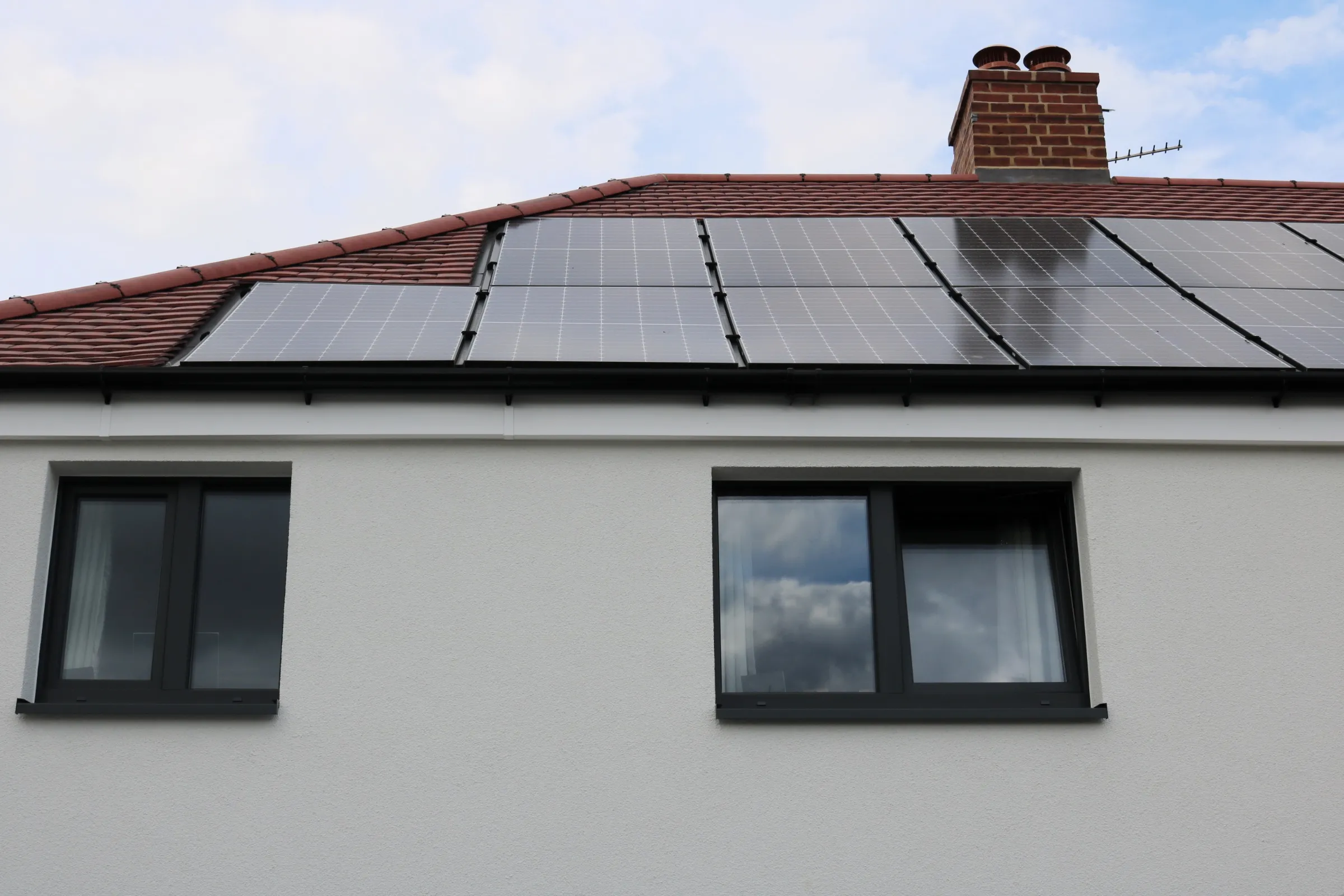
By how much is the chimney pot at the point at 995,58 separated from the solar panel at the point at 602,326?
20.4 ft

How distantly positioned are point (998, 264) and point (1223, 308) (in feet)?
5.29

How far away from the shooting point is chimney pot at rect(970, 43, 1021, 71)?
12625 millimetres

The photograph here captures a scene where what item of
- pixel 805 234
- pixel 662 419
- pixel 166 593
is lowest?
pixel 166 593

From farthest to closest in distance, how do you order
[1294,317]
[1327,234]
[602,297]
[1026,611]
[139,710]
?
[1327,234] → [602,297] → [1294,317] → [1026,611] → [139,710]

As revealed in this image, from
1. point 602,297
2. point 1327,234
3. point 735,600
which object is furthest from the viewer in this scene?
point 1327,234

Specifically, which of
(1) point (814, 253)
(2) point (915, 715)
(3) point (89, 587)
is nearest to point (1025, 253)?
(1) point (814, 253)

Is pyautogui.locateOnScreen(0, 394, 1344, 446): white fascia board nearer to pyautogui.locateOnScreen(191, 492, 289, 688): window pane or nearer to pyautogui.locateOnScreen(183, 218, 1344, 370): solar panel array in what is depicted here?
pyautogui.locateOnScreen(183, 218, 1344, 370): solar panel array

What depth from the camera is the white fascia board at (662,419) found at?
6.43 m

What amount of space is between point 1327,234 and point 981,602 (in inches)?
221

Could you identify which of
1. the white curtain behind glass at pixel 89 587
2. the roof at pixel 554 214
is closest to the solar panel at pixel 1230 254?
the roof at pixel 554 214

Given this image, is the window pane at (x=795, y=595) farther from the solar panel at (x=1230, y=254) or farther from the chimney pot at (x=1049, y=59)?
the chimney pot at (x=1049, y=59)

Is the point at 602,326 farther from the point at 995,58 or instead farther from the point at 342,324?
the point at 995,58

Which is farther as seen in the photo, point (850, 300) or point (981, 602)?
point (850, 300)

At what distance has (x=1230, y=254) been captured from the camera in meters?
9.35
